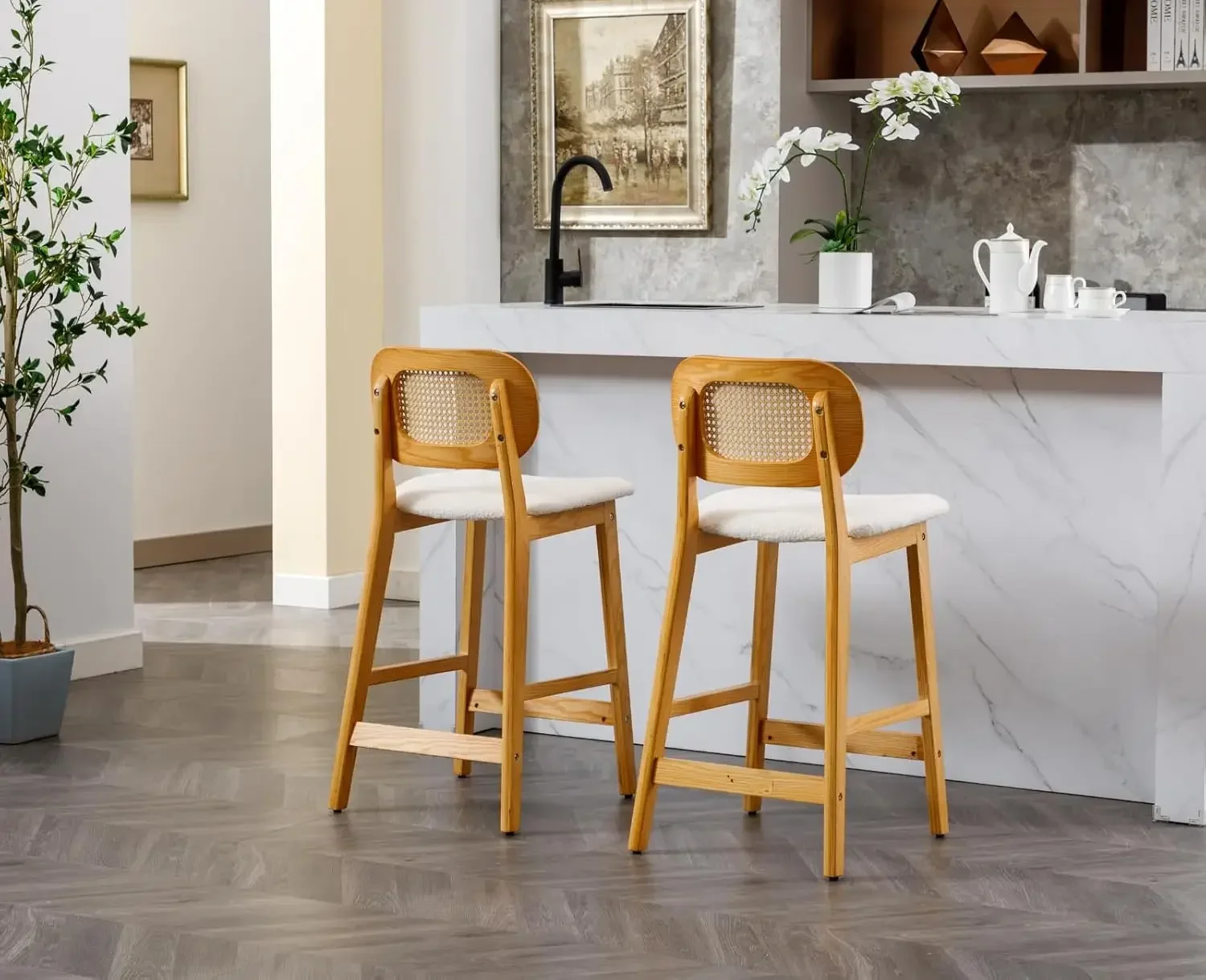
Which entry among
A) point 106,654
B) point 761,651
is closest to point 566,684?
point 761,651

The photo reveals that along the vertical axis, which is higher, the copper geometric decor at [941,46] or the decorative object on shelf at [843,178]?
the copper geometric decor at [941,46]

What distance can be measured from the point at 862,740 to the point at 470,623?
93 centimetres

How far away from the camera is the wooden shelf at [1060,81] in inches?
211

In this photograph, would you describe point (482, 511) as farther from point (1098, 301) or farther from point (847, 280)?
point (1098, 301)

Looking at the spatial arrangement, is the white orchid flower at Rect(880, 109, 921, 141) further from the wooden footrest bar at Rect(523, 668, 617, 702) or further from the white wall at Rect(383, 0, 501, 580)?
the white wall at Rect(383, 0, 501, 580)

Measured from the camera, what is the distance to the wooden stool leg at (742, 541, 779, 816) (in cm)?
377

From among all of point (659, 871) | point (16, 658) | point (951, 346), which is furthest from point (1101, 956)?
point (16, 658)

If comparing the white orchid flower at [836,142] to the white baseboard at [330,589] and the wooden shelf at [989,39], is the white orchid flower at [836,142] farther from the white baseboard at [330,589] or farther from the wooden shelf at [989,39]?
the white baseboard at [330,589]

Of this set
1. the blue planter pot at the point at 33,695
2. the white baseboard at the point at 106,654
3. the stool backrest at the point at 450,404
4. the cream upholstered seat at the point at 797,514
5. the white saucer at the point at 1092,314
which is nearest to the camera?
the cream upholstered seat at the point at 797,514

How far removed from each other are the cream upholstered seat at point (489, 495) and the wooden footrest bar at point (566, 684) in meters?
0.35

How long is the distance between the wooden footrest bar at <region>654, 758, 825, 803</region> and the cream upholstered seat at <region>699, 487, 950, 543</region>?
0.44m

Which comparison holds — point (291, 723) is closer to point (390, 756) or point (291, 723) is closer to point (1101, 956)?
point (390, 756)

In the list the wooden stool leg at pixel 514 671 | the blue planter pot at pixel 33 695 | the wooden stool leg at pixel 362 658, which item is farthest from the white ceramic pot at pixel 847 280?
the blue planter pot at pixel 33 695

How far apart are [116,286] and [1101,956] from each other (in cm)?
346
